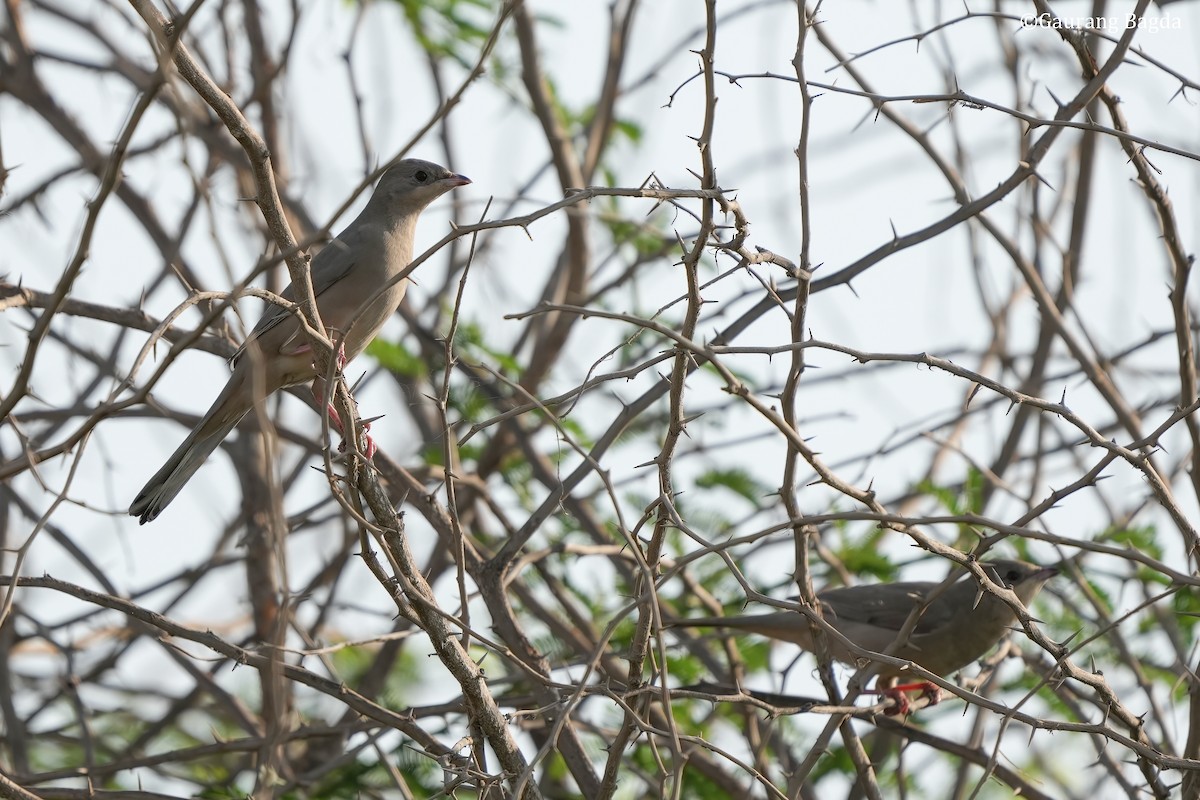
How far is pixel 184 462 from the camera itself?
531 cm

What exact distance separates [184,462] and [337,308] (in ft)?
3.28

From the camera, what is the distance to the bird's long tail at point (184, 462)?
5.15 m

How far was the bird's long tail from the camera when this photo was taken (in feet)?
16.9

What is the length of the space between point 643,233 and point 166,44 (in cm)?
505

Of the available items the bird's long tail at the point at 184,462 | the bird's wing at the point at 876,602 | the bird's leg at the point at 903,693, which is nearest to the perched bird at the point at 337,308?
the bird's long tail at the point at 184,462

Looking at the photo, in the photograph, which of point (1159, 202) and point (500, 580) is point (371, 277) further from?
point (1159, 202)

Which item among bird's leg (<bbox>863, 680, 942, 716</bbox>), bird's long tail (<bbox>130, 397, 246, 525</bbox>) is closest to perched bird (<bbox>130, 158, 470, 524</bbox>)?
bird's long tail (<bbox>130, 397, 246, 525</bbox>)

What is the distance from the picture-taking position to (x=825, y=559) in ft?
20.1

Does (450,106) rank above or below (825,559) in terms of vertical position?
below

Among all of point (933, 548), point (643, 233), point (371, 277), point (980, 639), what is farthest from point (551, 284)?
point (933, 548)

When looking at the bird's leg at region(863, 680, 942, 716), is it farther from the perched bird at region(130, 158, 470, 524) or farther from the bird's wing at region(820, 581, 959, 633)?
the perched bird at region(130, 158, 470, 524)

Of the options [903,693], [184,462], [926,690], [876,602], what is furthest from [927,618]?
[184,462]

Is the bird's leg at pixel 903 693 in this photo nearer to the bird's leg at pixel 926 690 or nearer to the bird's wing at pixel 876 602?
the bird's leg at pixel 926 690

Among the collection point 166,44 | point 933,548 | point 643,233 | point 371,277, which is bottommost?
point 933,548
